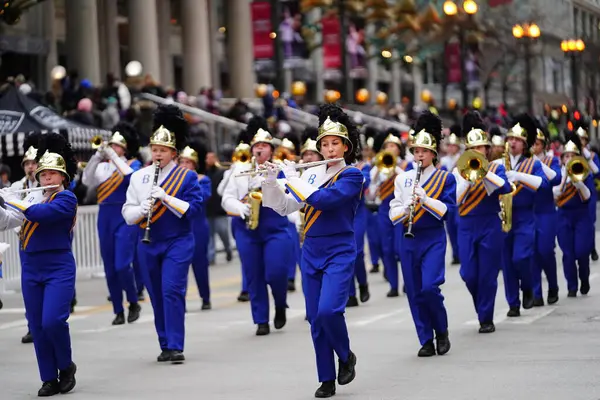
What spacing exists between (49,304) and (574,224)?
8.24m

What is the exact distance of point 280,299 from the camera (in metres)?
15.8

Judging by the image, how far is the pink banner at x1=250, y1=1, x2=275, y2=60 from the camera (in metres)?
41.9

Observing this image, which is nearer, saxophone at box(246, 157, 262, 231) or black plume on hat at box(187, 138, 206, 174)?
saxophone at box(246, 157, 262, 231)

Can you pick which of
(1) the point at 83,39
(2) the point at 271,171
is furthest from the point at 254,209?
(1) the point at 83,39

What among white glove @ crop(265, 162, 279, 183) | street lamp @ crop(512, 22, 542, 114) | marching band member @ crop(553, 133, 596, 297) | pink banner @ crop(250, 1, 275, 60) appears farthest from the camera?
street lamp @ crop(512, 22, 542, 114)

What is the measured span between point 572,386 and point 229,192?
6.42m

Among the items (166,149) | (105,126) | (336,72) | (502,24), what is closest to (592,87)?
(502,24)

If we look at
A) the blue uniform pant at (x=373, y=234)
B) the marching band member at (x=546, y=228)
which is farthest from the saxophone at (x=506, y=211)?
the blue uniform pant at (x=373, y=234)

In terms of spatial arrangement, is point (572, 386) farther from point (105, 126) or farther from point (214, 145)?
point (214, 145)

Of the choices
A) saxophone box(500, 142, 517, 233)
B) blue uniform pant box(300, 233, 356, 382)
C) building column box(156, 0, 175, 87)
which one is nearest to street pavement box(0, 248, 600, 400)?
blue uniform pant box(300, 233, 356, 382)

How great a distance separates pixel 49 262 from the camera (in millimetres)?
11617

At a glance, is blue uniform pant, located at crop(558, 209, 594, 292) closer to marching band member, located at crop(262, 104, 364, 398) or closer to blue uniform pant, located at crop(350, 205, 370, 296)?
blue uniform pant, located at crop(350, 205, 370, 296)

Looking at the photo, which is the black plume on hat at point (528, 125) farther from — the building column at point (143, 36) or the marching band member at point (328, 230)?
the building column at point (143, 36)

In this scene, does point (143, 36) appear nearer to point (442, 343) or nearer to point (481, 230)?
point (481, 230)
